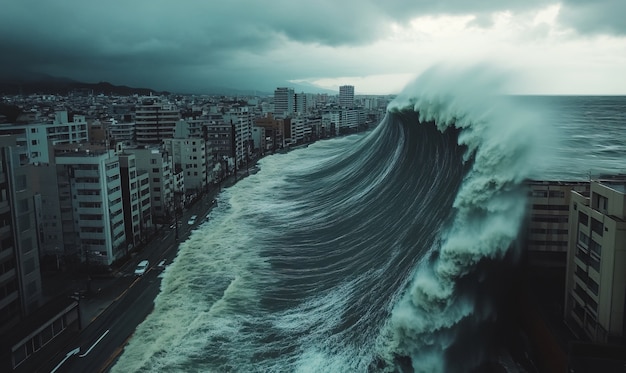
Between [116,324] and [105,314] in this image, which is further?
[105,314]

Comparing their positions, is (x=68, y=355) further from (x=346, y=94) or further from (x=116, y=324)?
(x=346, y=94)

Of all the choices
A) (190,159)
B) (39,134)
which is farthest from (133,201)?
(39,134)

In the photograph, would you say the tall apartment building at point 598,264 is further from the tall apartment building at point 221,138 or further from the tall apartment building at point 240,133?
the tall apartment building at point 221,138

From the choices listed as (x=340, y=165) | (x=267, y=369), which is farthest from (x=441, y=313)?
(x=340, y=165)

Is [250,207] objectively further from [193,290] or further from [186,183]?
[193,290]

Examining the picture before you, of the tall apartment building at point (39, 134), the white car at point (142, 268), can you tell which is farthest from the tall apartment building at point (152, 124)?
the white car at point (142, 268)

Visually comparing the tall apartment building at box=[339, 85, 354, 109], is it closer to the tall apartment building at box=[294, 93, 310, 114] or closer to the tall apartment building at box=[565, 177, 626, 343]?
the tall apartment building at box=[294, 93, 310, 114]
